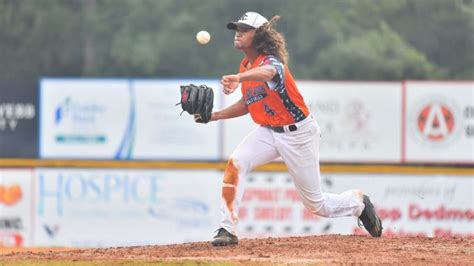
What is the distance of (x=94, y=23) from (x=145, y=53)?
141 centimetres

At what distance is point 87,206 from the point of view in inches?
771

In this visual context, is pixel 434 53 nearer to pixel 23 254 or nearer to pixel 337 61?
pixel 337 61

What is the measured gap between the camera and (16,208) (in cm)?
1969

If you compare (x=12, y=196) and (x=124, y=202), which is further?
(x=12, y=196)

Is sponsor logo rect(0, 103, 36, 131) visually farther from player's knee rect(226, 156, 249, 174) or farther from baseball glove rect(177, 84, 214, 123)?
player's knee rect(226, 156, 249, 174)

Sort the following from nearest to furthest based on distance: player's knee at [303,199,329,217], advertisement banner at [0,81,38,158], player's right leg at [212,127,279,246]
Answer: player's right leg at [212,127,279,246] → player's knee at [303,199,329,217] → advertisement banner at [0,81,38,158]

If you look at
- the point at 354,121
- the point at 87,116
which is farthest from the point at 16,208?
the point at 354,121

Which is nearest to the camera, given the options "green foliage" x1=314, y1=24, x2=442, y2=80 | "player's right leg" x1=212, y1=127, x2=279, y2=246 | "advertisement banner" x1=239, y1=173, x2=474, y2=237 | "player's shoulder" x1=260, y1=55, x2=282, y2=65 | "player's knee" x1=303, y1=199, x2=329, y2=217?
"player's shoulder" x1=260, y1=55, x2=282, y2=65

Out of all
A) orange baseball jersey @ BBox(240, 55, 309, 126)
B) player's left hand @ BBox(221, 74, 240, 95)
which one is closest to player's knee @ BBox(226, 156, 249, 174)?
orange baseball jersey @ BBox(240, 55, 309, 126)

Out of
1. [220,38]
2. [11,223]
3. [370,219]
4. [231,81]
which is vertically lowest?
[11,223]

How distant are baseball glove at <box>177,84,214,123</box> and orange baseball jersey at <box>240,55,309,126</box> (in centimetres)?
30

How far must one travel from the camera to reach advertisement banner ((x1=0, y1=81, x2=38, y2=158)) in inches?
795

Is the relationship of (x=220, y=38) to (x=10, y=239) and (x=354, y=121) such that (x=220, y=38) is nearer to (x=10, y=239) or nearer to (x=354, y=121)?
(x=354, y=121)

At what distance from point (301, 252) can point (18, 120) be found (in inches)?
467
